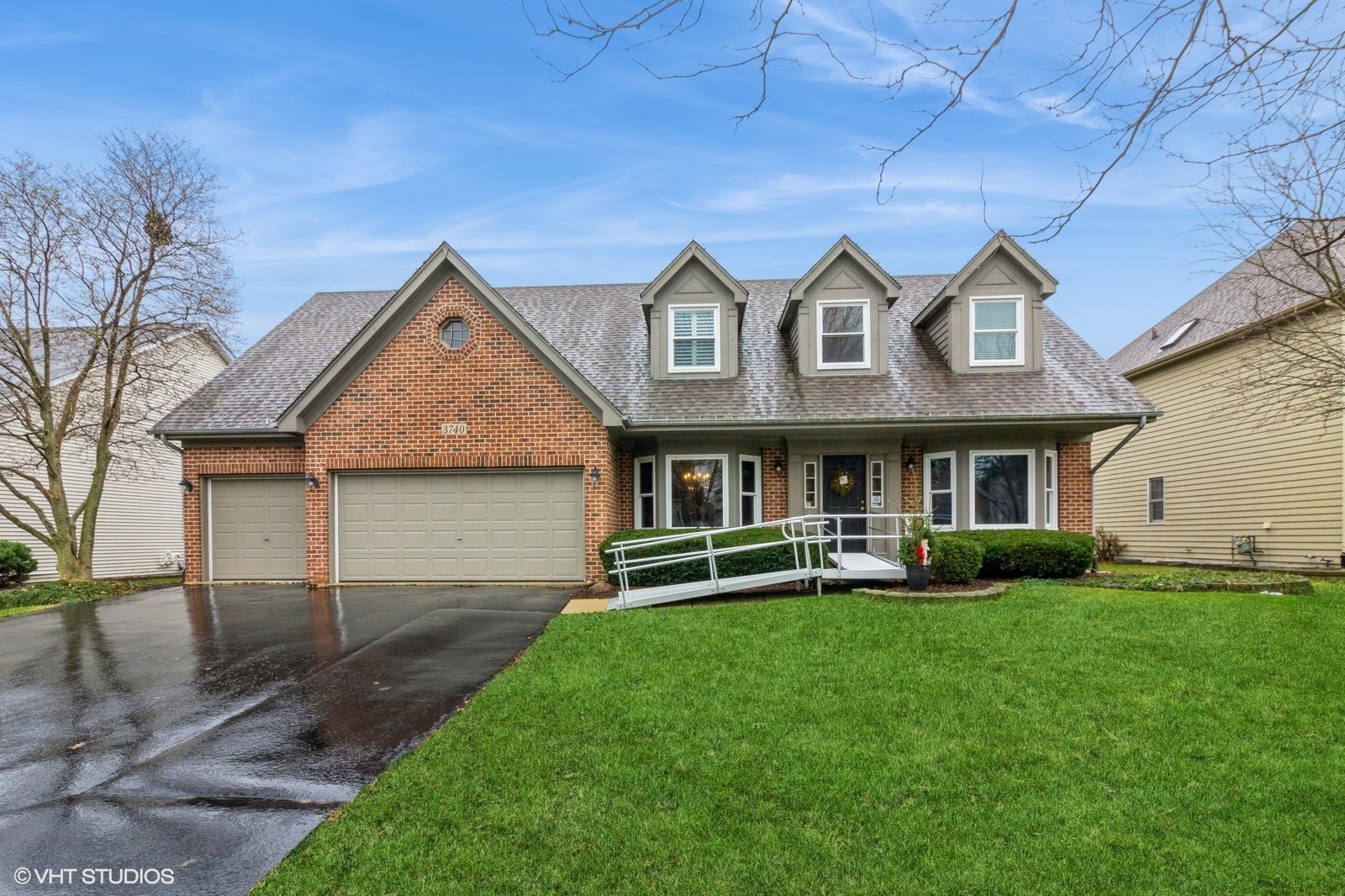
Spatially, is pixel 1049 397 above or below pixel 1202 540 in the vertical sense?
above

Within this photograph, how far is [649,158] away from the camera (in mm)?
5379

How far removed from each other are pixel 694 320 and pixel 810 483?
400cm

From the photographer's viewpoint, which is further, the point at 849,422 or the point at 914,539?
the point at 849,422

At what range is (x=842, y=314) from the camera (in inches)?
567

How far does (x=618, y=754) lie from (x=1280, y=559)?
17.5 m

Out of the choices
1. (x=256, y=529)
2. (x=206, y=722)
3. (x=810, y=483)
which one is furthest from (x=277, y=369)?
(x=206, y=722)

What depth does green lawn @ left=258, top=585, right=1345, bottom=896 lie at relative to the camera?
11.2ft

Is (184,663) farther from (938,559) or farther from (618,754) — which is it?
(938,559)

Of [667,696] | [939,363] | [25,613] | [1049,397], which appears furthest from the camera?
[939,363]

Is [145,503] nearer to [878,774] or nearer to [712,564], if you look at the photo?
[712,564]

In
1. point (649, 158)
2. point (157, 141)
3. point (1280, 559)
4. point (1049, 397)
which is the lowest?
point (1280, 559)

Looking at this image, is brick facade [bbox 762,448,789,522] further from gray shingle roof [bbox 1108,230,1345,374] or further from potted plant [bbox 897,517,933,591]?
gray shingle roof [bbox 1108,230,1345,374]

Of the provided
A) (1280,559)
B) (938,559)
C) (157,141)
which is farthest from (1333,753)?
(157,141)

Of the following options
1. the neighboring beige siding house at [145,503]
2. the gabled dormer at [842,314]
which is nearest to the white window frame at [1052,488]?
the gabled dormer at [842,314]
